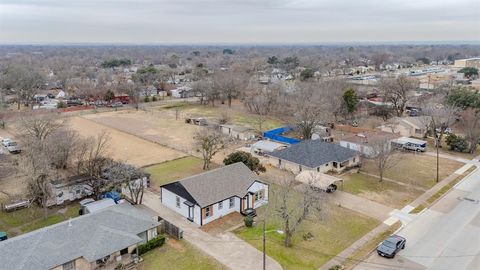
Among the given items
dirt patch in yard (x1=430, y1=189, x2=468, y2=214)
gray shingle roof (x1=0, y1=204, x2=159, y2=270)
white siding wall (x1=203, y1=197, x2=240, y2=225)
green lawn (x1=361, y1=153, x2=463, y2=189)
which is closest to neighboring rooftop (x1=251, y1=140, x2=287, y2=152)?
green lawn (x1=361, y1=153, x2=463, y2=189)

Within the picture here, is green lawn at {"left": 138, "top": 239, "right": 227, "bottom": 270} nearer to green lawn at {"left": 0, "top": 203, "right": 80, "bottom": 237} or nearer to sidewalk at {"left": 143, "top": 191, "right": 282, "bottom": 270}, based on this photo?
sidewalk at {"left": 143, "top": 191, "right": 282, "bottom": 270}

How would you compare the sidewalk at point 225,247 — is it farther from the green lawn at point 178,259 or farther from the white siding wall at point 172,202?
the green lawn at point 178,259

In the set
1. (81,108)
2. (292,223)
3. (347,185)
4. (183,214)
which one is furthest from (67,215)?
(81,108)

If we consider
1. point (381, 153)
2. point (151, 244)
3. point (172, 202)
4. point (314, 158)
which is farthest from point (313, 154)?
point (151, 244)

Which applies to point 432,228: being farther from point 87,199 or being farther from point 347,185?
point 87,199

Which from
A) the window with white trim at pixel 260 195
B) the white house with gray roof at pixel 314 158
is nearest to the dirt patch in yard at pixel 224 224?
the window with white trim at pixel 260 195
